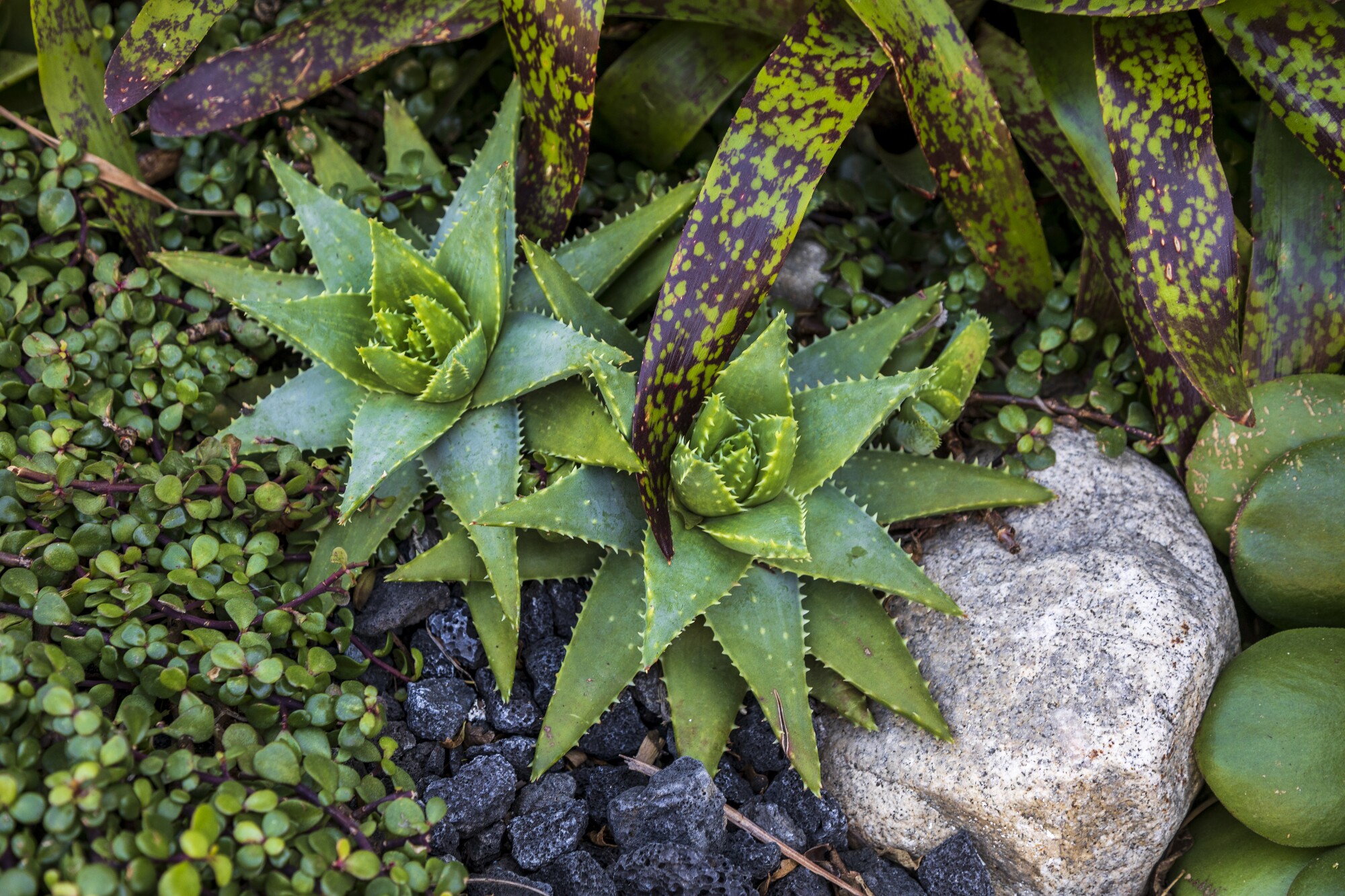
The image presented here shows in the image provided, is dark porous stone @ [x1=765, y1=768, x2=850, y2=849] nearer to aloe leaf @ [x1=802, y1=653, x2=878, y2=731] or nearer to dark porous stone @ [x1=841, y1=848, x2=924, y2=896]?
dark porous stone @ [x1=841, y1=848, x2=924, y2=896]

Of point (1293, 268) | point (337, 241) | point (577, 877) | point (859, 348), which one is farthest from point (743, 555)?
point (1293, 268)

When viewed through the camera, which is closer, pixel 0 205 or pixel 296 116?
pixel 0 205

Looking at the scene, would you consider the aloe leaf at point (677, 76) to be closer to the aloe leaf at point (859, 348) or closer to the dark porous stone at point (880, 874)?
the aloe leaf at point (859, 348)

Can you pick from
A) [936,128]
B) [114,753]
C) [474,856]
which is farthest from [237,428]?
[936,128]

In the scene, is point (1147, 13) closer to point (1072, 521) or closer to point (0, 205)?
point (1072, 521)

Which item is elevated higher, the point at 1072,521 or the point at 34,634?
the point at 1072,521

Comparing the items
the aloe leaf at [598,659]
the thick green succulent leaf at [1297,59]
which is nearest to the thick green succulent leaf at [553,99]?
the aloe leaf at [598,659]
